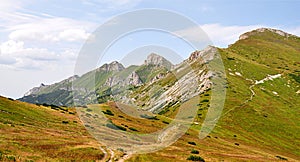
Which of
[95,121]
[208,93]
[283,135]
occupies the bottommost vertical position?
[283,135]

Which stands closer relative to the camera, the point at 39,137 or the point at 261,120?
the point at 39,137

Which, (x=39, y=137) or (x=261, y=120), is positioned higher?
(x=39, y=137)

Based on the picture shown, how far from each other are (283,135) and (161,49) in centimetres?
10056

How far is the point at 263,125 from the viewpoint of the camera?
136 metres

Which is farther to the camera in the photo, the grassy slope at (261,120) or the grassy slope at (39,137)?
the grassy slope at (261,120)

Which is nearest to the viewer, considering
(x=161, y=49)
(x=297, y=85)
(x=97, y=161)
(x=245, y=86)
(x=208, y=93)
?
(x=97, y=161)

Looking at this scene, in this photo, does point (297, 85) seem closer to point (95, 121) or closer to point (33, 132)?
point (95, 121)

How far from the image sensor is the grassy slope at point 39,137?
41.8m

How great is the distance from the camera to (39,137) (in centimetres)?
5206

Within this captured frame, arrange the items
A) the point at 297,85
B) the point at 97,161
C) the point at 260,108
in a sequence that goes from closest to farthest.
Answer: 1. the point at 97,161
2. the point at 260,108
3. the point at 297,85

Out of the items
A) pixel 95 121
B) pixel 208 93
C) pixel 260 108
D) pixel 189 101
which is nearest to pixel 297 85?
pixel 260 108

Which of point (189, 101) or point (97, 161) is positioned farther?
point (189, 101)

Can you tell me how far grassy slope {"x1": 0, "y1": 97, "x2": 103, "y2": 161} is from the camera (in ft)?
137

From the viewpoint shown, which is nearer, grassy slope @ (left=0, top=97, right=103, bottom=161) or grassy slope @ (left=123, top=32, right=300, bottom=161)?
grassy slope @ (left=0, top=97, right=103, bottom=161)
